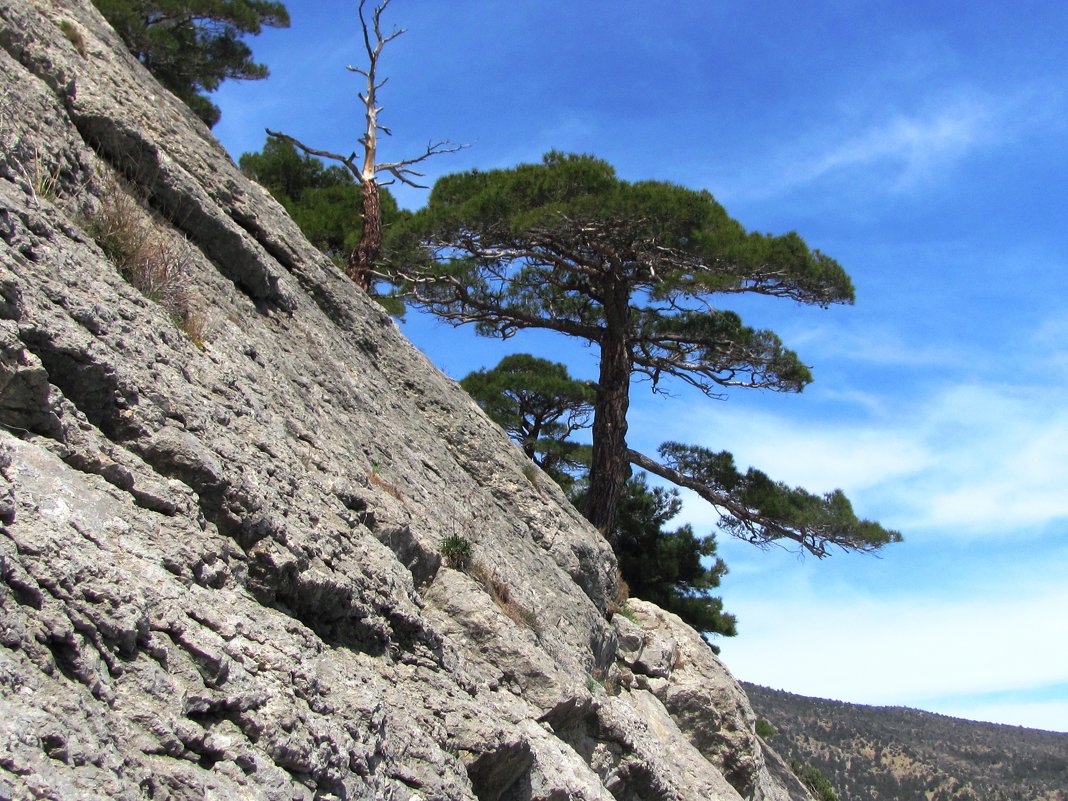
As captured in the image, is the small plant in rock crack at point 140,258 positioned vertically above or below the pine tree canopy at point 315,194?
below

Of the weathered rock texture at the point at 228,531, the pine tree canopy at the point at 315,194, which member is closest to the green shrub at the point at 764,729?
the weathered rock texture at the point at 228,531

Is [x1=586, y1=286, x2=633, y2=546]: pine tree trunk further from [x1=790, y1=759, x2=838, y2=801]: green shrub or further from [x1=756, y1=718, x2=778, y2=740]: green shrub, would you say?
[x1=790, y1=759, x2=838, y2=801]: green shrub

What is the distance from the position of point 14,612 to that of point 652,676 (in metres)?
7.34

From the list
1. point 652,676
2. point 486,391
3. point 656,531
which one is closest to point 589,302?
point 486,391

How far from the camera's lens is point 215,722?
10.0ft

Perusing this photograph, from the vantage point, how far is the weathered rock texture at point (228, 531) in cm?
281

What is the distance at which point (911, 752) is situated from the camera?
54406mm

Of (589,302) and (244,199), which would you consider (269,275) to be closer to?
(244,199)

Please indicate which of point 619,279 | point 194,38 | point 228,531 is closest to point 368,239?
point 619,279

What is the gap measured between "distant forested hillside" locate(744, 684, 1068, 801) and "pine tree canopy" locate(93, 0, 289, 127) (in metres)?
35.5

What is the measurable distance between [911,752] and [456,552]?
56643 millimetres

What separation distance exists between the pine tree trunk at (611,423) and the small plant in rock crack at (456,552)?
7044mm

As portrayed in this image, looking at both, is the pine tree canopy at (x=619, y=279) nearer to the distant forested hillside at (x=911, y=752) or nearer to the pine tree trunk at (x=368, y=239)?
the pine tree trunk at (x=368, y=239)

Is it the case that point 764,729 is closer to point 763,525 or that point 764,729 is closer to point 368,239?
point 763,525
